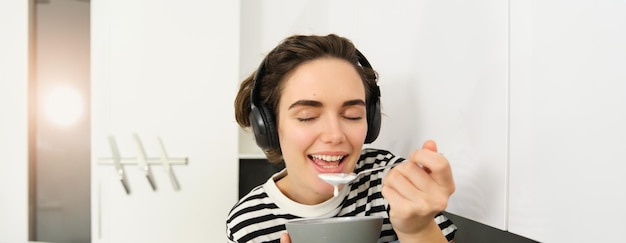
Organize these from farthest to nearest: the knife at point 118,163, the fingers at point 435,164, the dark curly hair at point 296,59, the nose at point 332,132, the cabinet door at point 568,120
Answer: the knife at point 118,163
the dark curly hair at point 296,59
the nose at point 332,132
the fingers at point 435,164
the cabinet door at point 568,120

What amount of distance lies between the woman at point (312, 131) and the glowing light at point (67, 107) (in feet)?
3.39

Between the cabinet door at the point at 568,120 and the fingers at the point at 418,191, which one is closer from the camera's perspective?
the cabinet door at the point at 568,120

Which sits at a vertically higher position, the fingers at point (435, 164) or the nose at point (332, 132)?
the nose at point (332, 132)

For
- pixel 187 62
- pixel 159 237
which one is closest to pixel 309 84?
pixel 187 62

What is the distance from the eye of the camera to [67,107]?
5.16 ft

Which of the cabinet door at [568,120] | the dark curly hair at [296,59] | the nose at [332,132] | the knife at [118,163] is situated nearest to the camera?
the cabinet door at [568,120]

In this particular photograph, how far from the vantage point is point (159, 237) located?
5.10 feet

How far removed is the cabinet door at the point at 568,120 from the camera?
0.39 meters

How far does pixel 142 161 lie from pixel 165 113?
7.6 inches

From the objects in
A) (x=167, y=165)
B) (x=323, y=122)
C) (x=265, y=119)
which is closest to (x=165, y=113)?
(x=167, y=165)

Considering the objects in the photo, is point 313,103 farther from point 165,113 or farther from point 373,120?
point 165,113
